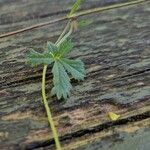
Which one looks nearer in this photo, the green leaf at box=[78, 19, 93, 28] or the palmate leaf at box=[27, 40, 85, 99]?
the palmate leaf at box=[27, 40, 85, 99]

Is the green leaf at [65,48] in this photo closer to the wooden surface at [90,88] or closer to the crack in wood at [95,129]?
the wooden surface at [90,88]

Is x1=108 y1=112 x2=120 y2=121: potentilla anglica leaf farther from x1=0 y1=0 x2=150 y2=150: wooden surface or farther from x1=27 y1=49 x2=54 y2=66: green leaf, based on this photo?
x1=27 y1=49 x2=54 y2=66: green leaf

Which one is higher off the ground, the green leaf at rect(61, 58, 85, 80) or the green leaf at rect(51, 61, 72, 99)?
the green leaf at rect(61, 58, 85, 80)

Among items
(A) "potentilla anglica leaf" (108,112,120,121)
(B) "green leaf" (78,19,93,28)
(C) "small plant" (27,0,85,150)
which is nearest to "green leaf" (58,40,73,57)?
(C) "small plant" (27,0,85,150)

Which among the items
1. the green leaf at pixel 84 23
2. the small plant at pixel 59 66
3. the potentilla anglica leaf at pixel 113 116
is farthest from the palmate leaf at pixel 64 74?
→ the green leaf at pixel 84 23

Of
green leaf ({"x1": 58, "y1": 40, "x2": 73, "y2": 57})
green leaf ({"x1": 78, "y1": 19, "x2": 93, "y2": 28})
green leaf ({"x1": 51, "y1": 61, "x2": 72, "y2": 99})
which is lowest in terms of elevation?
green leaf ({"x1": 51, "y1": 61, "x2": 72, "y2": 99})

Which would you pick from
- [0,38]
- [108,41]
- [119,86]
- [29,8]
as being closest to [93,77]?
[119,86]

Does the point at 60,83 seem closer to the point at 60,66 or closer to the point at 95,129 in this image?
the point at 60,66
